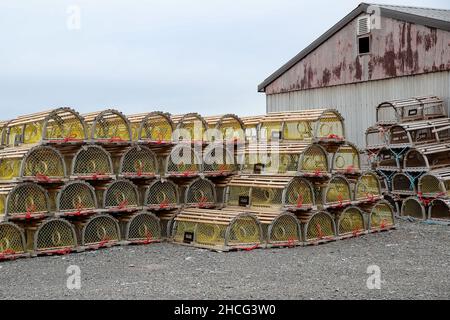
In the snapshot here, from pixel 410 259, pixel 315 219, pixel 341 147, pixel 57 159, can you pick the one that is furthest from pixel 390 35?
pixel 57 159

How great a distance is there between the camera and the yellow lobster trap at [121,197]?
12453 mm

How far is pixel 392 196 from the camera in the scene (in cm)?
1695

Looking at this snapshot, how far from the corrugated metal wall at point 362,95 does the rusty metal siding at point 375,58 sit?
Result: 0.20 meters

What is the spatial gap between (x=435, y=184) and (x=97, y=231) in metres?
8.74

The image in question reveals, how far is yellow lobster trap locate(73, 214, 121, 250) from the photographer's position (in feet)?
40.0

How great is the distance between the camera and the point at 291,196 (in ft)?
41.4

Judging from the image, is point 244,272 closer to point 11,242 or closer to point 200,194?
point 200,194

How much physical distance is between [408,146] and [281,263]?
23.6 feet

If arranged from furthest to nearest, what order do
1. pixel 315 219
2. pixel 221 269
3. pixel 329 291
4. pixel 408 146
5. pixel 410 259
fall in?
pixel 408 146
pixel 315 219
pixel 410 259
pixel 221 269
pixel 329 291

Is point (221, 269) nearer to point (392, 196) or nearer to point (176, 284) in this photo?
point (176, 284)

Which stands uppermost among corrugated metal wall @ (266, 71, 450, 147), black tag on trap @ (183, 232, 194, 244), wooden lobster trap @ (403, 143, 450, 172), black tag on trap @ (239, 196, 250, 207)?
corrugated metal wall @ (266, 71, 450, 147)

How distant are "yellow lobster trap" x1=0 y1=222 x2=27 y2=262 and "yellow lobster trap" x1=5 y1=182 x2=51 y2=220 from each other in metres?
0.23

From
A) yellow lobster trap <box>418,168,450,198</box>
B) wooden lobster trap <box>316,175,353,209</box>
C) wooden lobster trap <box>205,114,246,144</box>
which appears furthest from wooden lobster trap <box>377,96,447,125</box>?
wooden lobster trap <box>205,114,246,144</box>

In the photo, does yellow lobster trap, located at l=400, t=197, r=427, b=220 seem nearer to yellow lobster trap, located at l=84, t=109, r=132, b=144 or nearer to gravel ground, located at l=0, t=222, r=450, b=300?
gravel ground, located at l=0, t=222, r=450, b=300
